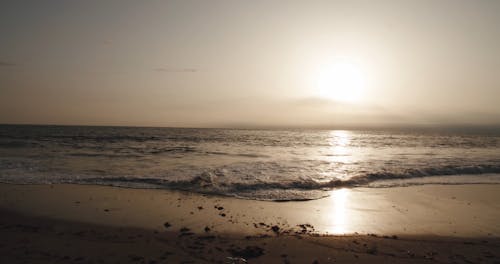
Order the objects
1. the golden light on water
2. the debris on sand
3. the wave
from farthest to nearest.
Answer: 1. the golden light on water
2. the wave
3. the debris on sand

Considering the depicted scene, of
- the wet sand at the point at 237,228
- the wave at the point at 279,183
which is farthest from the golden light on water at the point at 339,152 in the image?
the wet sand at the point at 237,228

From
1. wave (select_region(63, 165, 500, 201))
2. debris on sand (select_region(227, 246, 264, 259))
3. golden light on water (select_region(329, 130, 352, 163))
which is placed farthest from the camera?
golden light on water (select_region(329, 130, 352, 163))

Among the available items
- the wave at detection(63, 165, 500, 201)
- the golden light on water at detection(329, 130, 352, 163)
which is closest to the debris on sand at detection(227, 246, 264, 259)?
the wave at detection(63, 165, 500, 201)

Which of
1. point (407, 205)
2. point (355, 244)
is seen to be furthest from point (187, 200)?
point (407, 205)

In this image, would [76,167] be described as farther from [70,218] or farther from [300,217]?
[300,217]

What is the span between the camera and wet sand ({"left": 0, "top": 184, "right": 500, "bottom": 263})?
5781 millimetres

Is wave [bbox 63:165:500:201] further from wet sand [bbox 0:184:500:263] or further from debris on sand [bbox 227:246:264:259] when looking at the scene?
debris on sand [bbox 227:246:264:259]

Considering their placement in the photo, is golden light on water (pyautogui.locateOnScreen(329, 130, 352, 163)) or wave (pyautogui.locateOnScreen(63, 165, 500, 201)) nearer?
wave (pyautogui.locateOnScreen(63, 165, 500, 201))

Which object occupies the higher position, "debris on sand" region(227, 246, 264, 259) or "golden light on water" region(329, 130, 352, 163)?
"golden light on water" region(329, 130, 352, 163)

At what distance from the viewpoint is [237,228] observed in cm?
730

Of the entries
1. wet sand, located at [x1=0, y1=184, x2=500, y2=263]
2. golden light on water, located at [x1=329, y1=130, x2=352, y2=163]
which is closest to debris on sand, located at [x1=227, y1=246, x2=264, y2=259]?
wet sand, located at [x1=0, y1=184, x2=500, y2=263]

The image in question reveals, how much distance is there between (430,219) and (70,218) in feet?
29.7

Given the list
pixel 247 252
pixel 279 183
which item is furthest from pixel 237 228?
pixel 279 183

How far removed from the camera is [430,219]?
8250 millimetres
